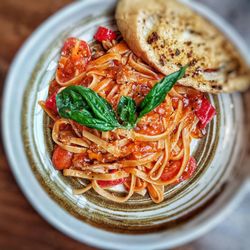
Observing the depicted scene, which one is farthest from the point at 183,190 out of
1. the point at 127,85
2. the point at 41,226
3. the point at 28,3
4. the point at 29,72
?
the point at 28,3

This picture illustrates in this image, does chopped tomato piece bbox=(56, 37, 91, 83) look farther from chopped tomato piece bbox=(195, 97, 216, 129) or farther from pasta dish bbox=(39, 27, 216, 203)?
chopped tomato piece bbox=(195, 97, 216, 129)

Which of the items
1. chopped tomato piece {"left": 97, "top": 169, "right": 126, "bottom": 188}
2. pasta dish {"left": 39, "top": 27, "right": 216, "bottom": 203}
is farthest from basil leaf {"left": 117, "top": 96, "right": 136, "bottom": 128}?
chopped tomato piece {"left": 97, "top": 169, "right": 126, "bottom": 188}

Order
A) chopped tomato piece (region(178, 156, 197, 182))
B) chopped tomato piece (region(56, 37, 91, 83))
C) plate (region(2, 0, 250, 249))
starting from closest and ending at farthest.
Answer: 1. plate (region(2, 0, 250, 249))
2. chopped tomato piece (region(56, 37, 91, 83))
3. chopped tomato piece (region(178, 156, 197, 182))

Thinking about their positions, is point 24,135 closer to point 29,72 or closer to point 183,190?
→ point 29,72

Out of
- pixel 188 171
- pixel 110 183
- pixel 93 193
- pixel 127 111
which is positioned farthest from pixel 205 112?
pixel 93 193

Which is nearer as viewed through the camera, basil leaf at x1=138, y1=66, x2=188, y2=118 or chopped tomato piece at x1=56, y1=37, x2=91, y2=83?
basil leaf at x1=138, y1=66, x2=188, y2=118

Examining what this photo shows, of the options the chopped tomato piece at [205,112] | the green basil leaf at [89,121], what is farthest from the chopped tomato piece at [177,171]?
the green basil leaf at [89,121]

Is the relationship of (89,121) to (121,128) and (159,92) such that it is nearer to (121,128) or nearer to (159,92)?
(121,128)
